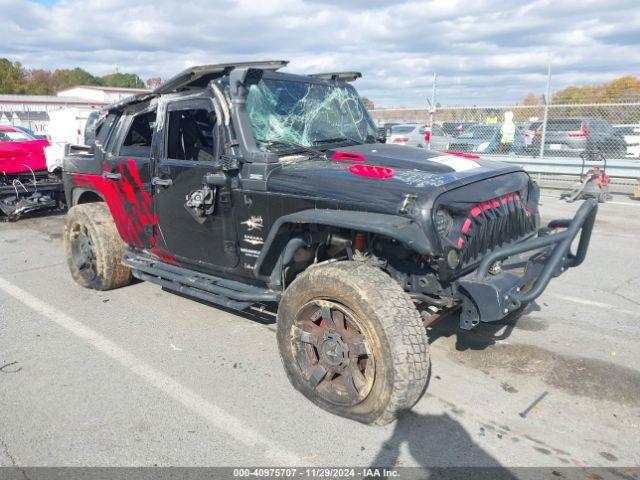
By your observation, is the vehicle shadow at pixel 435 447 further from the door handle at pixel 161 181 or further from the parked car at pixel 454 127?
the parked car at pixel 454 127

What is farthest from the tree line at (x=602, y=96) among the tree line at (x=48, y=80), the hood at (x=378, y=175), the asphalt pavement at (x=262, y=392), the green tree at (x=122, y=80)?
the green tree at (x=122, y=80)

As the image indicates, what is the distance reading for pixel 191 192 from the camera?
4.22 metres

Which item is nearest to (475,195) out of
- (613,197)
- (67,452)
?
(67,452)

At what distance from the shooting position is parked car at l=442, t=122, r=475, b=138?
15.1 metres

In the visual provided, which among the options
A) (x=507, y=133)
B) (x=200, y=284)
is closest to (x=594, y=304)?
(x=200, y=284)

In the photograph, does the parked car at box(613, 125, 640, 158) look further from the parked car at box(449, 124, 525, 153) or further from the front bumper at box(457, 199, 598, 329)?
the front bumper at box(457, 199, 598, 329)

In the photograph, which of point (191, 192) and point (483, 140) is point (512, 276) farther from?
point (483, 140)

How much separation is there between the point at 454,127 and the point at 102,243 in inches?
484

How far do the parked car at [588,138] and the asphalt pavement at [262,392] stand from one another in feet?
27.6

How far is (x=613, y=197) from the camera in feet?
38.4

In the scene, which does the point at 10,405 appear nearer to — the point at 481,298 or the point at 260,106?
the point at 260,106

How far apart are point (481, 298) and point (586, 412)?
109 cm

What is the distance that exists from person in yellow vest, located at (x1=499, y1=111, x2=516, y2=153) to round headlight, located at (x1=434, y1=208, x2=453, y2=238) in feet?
38.6

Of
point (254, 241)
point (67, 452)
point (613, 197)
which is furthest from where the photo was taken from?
point (613, 197)
